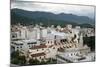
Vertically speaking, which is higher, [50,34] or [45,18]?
[45,18]
